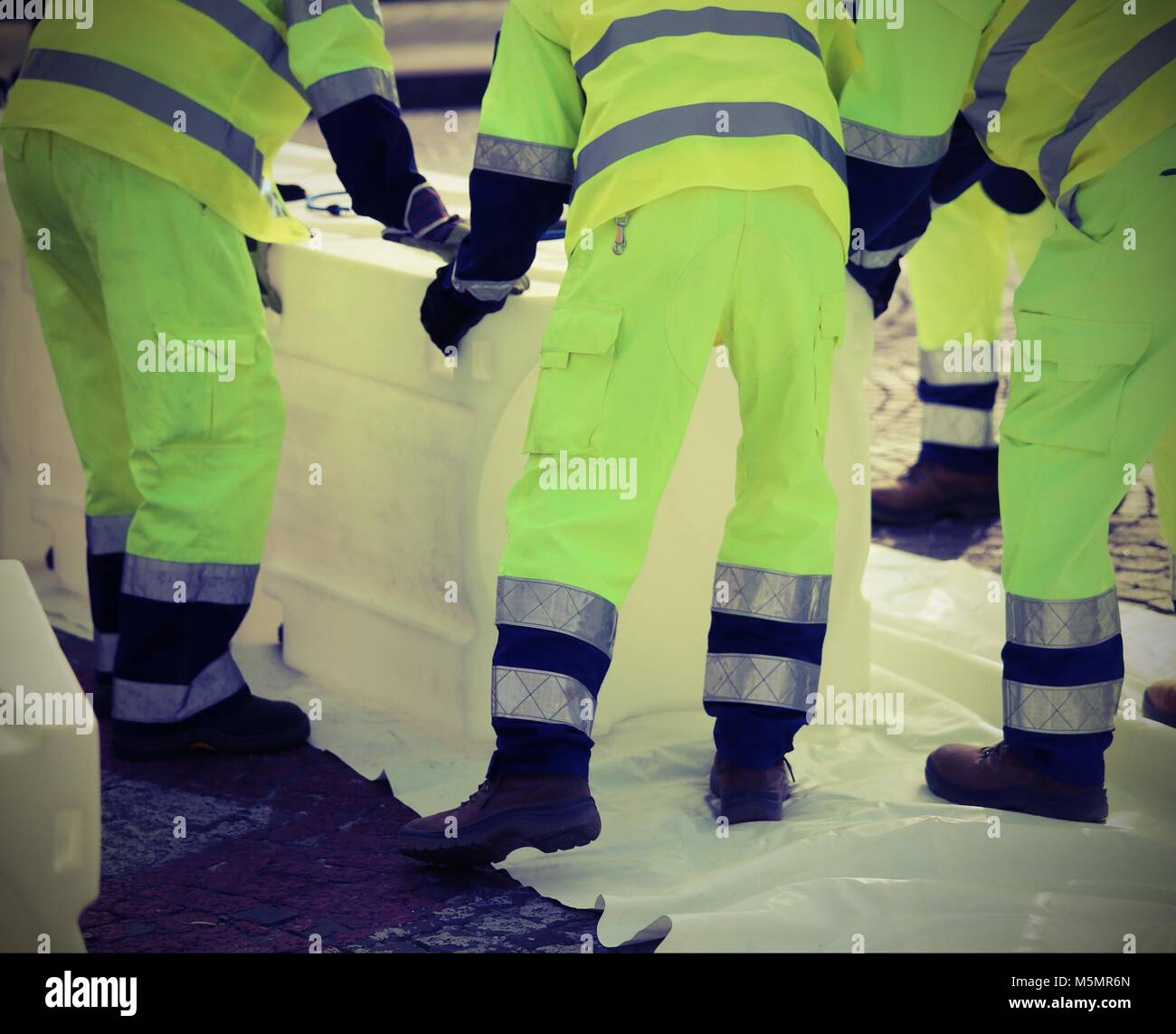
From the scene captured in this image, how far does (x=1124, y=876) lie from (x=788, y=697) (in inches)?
23.8

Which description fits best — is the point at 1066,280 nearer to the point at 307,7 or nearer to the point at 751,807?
the point at 751,807

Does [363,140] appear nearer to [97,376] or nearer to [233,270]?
[233,270]

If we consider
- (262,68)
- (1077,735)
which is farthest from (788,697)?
(262,68)

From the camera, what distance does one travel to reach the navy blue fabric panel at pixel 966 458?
476 cm

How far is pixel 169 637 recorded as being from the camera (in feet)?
10.3

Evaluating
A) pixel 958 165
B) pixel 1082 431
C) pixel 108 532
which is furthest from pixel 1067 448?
pixel 108 532

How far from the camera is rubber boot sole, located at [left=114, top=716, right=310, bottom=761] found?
10.4 ft

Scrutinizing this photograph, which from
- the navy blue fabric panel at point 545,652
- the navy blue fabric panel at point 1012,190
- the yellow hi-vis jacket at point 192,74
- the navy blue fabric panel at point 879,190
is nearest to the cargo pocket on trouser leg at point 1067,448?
the navy blue fabric panel at point 879,190

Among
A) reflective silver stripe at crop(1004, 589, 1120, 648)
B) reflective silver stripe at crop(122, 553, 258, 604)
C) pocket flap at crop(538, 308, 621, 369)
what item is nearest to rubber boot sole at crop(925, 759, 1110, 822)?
reflective silver stripe at crop(1004, 589, 1120, 648)

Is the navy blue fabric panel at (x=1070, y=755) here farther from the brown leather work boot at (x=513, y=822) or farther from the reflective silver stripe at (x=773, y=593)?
the brown leather work boot at (x=513, y=822)

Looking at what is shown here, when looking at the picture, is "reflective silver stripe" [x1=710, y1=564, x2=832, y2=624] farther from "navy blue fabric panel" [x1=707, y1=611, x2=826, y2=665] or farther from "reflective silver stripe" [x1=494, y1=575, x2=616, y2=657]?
"reflective silver stripe" [x1=494, y1=575, x2=616, y2=657]

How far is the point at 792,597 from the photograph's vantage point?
2.77m

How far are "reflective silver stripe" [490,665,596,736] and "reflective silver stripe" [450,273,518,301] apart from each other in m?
0.69

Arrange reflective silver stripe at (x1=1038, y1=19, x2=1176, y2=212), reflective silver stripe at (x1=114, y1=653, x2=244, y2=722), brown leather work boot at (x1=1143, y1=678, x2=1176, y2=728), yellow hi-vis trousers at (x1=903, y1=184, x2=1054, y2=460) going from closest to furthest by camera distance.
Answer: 1. reflective silver stripe at (x1=1038, y1=19, x2=1176, y2=212)
2. reflective silver stripe at (x1=114, y1=653, x2=244, y2=722)
3. brown leather work boot at (x1=1143, y1=678, x2=1176, y2=728)
4. yellow hi-vis trousers at (x1=903, y1=184, x2=1054, y2=460)
